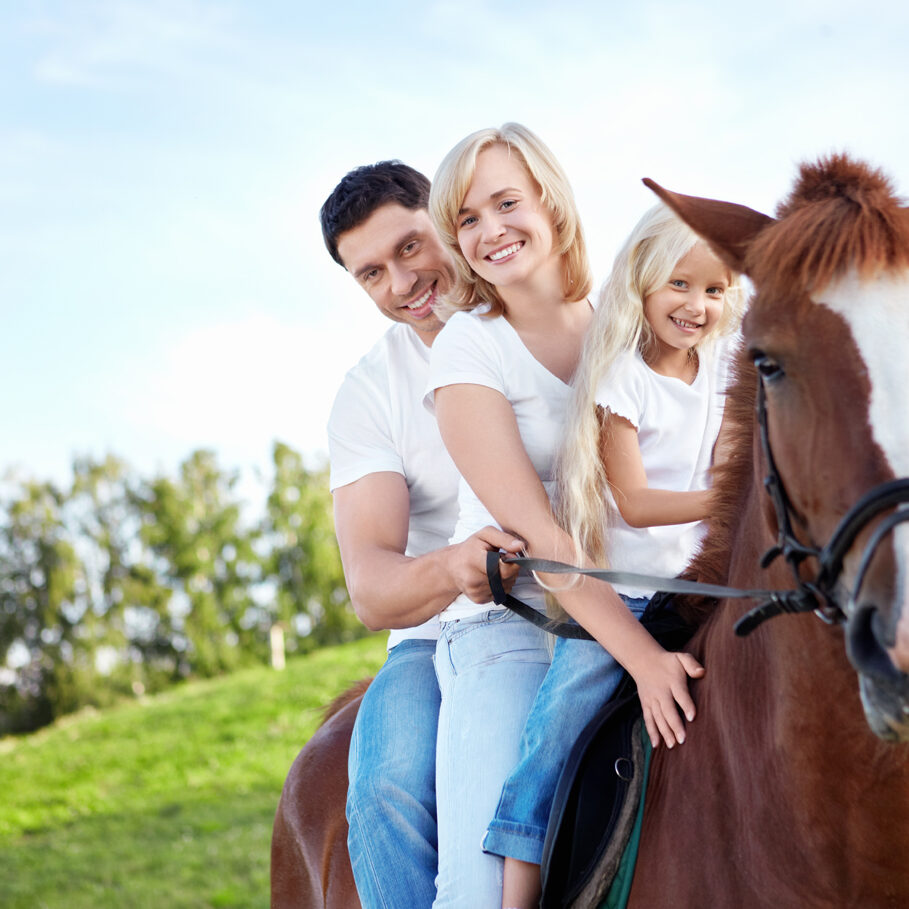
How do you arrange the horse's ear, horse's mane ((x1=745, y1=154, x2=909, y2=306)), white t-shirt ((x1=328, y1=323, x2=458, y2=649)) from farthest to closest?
white t-shirt ((x1=328, y1=323, x2=458, y2=649)) < the horse's ear < horse's mane ((x1=745, y1=154, x2=909, y2=306))

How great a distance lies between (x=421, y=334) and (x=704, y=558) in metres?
1.88

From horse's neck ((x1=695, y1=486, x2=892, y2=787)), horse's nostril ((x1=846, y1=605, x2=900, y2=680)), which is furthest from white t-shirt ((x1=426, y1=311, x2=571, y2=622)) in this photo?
horse's nostril ((x1=846, y1=605, x2=900, y2=680))

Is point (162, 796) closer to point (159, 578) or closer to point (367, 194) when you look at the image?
point (367, 194)

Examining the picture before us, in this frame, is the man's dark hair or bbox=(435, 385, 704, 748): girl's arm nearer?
bbox=(435, 385, 704, 748): girl's arm

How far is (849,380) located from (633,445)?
1093 millimetres

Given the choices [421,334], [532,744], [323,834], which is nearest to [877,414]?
[532,744]

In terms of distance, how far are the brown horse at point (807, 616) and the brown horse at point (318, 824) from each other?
154 centimetres

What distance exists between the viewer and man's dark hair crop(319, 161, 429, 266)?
3.88 meters

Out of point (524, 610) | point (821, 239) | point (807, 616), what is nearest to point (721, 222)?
point (821, 239)

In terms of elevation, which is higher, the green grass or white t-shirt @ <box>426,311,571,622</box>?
white t-shirt @ <box>426,311,571,622</box>

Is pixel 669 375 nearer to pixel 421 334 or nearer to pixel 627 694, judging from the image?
pixel 627 694

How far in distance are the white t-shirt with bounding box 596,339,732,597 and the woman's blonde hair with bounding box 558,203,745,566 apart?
50mm

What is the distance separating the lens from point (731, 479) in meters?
2.20

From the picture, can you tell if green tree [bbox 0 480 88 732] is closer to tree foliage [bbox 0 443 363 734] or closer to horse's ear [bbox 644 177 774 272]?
tree foliage [bbox 0 443 363 734]
